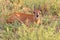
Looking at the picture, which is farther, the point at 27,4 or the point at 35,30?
the point at 27,4

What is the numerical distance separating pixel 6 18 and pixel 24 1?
0.58 metres

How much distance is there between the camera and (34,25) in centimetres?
330

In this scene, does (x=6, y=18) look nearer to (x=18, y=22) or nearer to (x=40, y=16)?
(x=18, y=22)

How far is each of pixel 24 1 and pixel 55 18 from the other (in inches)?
24.5

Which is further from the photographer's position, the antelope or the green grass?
the antelope

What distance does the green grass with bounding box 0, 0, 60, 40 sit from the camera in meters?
2.97

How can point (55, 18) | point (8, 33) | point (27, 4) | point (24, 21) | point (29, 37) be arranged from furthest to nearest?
point (27, 4)
point (55, 18)
point (24, 21)
point (8, 33)
point (29, 37)

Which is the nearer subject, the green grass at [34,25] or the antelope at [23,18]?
the green grass at [34,25]

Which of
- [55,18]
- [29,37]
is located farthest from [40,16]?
[29,37]

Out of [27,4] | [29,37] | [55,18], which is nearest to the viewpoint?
[29,37]

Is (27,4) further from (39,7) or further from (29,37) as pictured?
(29,37)

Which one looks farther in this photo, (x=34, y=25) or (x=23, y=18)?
(x=23, y=18)

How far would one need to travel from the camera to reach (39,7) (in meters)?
4.01

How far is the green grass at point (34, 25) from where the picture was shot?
9.75 ft
